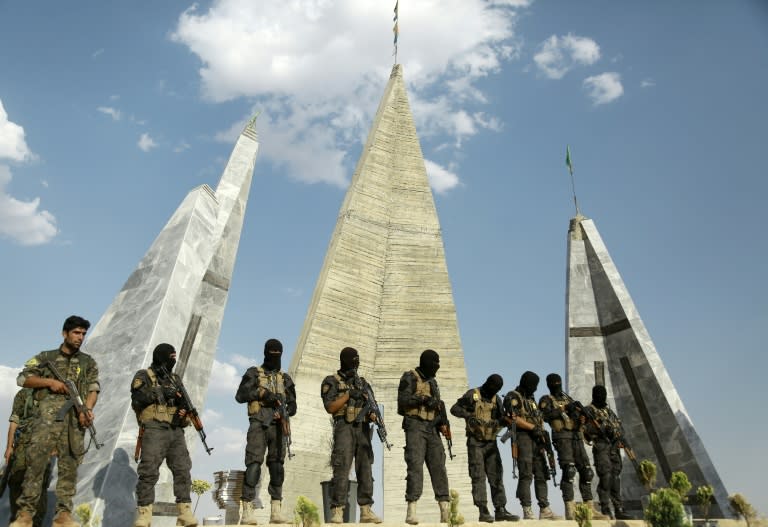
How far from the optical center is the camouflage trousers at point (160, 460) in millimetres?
6523

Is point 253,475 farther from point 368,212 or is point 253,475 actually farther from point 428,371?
point 368,212

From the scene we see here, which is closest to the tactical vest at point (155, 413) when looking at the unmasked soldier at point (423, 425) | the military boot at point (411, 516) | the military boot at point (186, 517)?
the military boot at point (186, 517)

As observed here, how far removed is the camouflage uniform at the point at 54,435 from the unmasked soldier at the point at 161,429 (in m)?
0.59

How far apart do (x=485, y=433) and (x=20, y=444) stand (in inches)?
226

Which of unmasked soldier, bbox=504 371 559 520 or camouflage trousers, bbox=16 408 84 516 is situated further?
unmasked soldier, bbox=504 371 559 520

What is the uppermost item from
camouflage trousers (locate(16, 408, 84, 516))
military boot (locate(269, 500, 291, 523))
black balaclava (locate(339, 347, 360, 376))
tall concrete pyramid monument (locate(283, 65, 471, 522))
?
tall concrete pyramid monument (locate(283, 65, 471, 522))

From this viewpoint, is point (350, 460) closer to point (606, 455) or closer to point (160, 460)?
point (160, 460)

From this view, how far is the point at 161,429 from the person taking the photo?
6836 mm

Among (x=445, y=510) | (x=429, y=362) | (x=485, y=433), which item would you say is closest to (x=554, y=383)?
(x=485, y=433)

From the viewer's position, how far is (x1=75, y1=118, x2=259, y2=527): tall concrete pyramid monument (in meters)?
8.33

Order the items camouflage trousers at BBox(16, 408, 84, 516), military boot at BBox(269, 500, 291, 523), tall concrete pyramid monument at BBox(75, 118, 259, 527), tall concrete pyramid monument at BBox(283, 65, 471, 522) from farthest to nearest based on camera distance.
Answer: tall concrete pyramid monument at BBox(283, 65, 471, 522) < tall concrete pyramid monument at BBox(75, 118, 259, 527) < military boot at BBox(269, 500, 291, 523) < camouflage trousers at BBox(16, 408, 84, 516)

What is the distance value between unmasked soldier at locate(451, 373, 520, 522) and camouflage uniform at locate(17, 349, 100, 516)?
4710mm

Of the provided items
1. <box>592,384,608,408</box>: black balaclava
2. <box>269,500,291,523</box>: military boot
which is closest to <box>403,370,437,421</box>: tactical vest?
<box>269,500,291,523</box>: military boot

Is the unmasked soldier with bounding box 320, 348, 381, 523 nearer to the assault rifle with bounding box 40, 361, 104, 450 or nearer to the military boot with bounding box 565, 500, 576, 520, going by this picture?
the assault rifle with bounding box 40, 361, 104, 450
